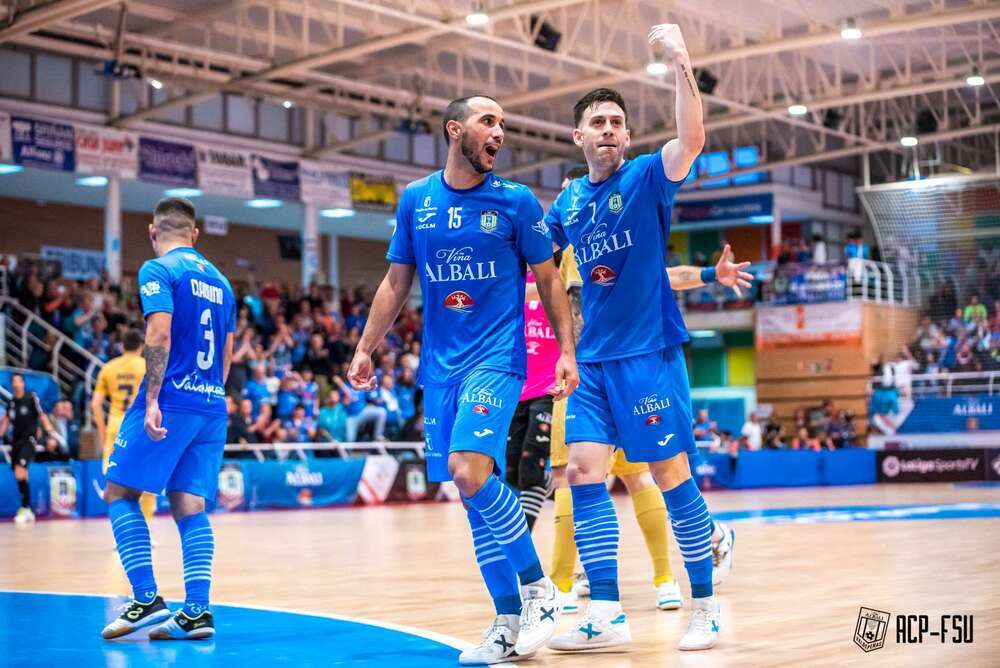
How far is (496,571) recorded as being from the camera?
18.3ft

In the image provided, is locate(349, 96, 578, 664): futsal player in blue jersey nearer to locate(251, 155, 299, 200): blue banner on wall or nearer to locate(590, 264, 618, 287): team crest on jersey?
locate(590, 264, 618, 287): team crest on jersey

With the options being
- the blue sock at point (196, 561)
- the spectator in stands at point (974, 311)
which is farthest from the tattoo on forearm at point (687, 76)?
the spectator in stands at point (974, 311)

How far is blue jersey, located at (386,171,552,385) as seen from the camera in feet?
18.5

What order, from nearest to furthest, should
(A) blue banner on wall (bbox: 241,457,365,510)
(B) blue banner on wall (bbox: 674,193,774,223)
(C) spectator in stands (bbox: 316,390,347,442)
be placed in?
(A) blue banner on wall (bbox: 241,457,365,510), (C) spectator in stands (bbox: 316,390,347,442), (B) blue banner on wall (bbox: 674,193,774,223)

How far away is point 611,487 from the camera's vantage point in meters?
26.5

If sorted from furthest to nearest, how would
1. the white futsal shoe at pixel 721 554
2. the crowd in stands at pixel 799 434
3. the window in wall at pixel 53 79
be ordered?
the crowd in stands at pixel 799 434 → the window in wall at pixel 53 79 → the white futsal shoe at pixel 721 554

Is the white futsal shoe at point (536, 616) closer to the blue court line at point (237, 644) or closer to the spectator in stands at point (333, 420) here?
the blue court line at point (237, 644)

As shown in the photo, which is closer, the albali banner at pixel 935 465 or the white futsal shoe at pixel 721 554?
the white futsal shoe at pixel 721 554

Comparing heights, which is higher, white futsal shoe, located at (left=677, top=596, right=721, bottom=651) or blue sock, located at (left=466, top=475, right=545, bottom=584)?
blue sock, located at (left=466, top=475, right=545, bottom=584)

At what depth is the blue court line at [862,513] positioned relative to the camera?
14.9 meters

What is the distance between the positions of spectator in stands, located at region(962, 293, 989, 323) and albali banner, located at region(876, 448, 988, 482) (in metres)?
6.93

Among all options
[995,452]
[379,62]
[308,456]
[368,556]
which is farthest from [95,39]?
[995,452]

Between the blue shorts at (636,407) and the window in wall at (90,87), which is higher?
the window in wall at (90,87)

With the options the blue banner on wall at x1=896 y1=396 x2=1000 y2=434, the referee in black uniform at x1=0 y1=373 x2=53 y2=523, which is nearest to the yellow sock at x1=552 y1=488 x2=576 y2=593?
the referee in black uniform at x1=0 y1=373 x2=53 y2=523
